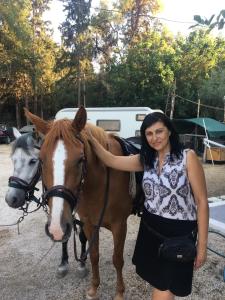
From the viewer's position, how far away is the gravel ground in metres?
3.37

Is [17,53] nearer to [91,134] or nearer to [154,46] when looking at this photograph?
[154,46]

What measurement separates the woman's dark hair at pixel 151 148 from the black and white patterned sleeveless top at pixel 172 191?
0.16 feet

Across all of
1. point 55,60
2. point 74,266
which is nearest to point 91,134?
point 74,266

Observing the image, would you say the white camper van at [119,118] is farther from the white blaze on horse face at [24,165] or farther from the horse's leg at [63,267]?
the white blaze on horse face at [24,165]

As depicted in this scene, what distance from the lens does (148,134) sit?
2.16 metres

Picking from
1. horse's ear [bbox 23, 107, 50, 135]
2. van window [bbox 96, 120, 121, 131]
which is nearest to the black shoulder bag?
horse's ear [bbox 23, 107, 50, 135]

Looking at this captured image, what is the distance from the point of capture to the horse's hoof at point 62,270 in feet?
12.2

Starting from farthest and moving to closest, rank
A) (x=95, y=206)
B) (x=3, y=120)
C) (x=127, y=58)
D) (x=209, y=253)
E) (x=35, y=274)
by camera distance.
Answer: (x=3, y=120)
(x=127, y=58)
(x=209, y=253)
(x=35, y=274)
(x=95, y=206)

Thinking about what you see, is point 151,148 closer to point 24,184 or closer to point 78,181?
point 78,181

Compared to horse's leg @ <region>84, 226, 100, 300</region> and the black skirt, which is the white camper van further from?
the black skirt

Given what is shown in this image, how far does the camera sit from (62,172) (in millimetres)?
1984

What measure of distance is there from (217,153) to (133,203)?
41.0 feet

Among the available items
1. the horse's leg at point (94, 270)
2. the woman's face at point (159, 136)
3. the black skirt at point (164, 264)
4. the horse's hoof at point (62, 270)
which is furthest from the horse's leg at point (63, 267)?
the woman's face at point (159, 136)

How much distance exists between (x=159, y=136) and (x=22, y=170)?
153 cm
